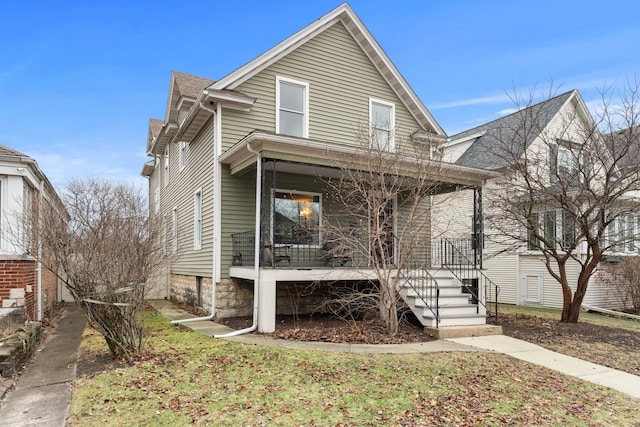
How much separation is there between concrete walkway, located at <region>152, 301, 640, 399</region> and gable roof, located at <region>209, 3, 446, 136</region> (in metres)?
6.23

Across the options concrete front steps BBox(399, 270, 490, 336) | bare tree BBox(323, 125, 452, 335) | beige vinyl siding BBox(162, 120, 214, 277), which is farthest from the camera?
beige vinyl siding BBox(162, 120, 214, 277)

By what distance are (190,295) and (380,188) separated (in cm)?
725

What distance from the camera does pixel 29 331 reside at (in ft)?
25.6

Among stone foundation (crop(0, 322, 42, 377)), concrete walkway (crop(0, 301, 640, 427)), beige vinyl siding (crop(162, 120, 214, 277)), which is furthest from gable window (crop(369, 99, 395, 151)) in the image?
stone foundation (crop(0, 322, 42, 377))

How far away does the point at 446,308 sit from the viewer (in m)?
9.05

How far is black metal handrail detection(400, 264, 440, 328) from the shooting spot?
8797mm

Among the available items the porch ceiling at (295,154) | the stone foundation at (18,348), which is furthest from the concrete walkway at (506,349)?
the porch ceiling at (295,154)

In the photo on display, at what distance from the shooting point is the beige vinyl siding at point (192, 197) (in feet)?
37.0

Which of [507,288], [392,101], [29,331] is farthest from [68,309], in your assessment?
[507,288]

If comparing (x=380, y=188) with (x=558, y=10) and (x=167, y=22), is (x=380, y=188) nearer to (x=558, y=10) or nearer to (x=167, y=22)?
(x=558, y=10)

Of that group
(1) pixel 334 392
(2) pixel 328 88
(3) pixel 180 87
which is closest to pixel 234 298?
(1) pixel 334 392

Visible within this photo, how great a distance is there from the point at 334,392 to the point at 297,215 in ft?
22.5

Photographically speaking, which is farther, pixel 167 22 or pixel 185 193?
pixel 167 22

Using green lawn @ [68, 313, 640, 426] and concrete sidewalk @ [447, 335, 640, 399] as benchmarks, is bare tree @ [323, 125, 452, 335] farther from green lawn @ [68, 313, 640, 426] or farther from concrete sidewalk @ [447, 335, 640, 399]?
green lawn @ [68, 313, 640, 426]
